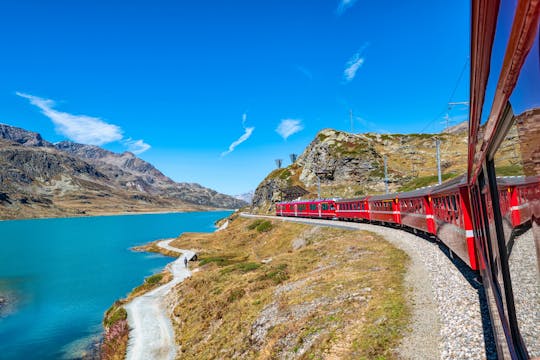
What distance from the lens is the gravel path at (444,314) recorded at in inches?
382

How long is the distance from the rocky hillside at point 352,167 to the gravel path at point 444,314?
6675 centimetres

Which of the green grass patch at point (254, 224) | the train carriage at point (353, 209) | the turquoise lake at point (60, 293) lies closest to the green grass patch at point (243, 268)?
the turquoise lake at point (60, 293)

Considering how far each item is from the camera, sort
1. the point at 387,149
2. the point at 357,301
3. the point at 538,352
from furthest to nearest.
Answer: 1. the point at 387,149
2. the point at 357,301
3. the point at 538,352

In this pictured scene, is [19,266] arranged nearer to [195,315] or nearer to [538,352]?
[195,315]

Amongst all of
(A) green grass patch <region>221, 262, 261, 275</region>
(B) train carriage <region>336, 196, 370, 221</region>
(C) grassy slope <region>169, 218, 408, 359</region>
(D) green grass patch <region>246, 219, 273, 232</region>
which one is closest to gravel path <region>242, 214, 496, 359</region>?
(C) grassy slope <region>169, 218, 408, 359</region>

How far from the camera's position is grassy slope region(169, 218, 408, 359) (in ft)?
41.1

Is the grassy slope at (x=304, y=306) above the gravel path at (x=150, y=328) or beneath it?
above

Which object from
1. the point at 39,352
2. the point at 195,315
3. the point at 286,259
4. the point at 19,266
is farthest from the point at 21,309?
the point at 19,266

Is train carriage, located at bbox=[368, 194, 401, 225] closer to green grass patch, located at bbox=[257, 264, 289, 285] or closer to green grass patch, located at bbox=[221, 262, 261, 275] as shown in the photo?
green grass patch, located at bbox=[257, 264, 289, 285]

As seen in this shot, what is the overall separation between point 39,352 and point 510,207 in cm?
3262

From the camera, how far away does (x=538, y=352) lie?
8.45 ft

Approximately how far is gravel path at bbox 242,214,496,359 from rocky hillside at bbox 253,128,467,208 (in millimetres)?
66748

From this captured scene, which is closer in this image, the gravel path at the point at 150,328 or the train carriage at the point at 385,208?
the gravel path at the point at 150,328

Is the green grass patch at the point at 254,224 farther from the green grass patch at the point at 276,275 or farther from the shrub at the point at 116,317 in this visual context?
the green grass patch at the point at 276,275
